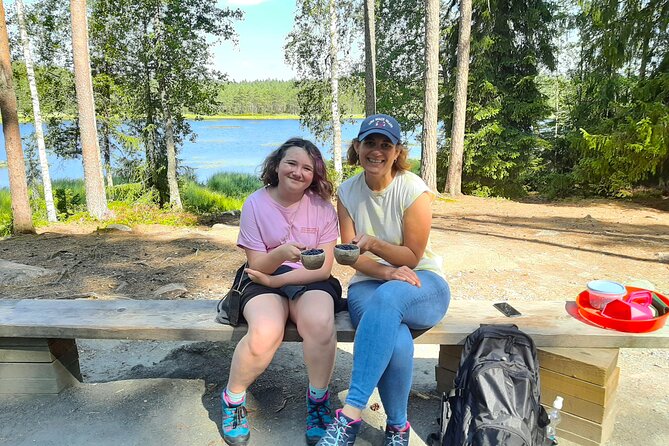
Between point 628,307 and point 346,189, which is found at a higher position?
point 346,189

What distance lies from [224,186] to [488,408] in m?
18.1

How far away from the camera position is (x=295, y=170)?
2371 mm

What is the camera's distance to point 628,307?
2.22 meters

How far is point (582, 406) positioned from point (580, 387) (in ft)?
0.30

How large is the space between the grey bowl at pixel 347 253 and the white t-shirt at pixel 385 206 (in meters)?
0.28

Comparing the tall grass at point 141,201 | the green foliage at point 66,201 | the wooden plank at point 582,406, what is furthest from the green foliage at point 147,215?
the wooden plank at point 582,406

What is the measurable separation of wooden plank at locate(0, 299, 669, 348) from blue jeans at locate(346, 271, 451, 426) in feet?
0.49

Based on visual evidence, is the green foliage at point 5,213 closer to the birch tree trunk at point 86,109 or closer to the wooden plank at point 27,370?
the birch tree trunk at point 86,109

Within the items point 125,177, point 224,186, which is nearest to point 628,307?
point 125,177

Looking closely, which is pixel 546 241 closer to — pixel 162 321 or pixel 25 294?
pixel 162 321

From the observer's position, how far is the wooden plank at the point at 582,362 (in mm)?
2064

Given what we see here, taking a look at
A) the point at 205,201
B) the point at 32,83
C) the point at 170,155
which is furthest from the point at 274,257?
the point at 205,201

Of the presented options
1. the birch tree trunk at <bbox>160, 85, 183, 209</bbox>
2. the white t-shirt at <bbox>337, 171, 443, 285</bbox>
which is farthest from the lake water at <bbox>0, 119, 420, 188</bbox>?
the white t-shirt at <bbox>337, 171, 443, 285</bbox>

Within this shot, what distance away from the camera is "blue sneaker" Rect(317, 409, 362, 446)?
1972 mm
